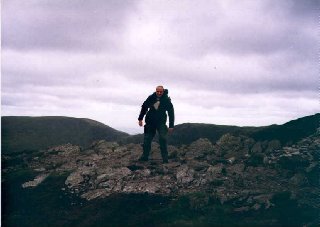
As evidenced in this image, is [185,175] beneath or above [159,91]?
beneath

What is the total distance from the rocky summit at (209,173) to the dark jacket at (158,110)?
1.90 meters

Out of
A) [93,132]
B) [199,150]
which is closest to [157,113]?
[199,150]

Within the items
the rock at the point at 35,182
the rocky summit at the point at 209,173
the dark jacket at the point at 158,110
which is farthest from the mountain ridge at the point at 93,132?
the rock at the point at 35,182

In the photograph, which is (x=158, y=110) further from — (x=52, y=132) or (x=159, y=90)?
(x=52, y=132)

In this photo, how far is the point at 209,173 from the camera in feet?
42.6

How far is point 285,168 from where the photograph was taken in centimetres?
1312

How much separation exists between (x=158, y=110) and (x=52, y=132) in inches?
730

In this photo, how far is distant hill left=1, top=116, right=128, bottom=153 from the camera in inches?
1070

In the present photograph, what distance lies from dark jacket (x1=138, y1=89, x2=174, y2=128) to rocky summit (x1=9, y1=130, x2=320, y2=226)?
190cm

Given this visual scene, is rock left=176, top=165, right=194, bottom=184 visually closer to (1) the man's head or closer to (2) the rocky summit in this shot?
(2) the rocky summit

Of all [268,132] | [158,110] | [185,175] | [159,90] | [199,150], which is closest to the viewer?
[185,175]

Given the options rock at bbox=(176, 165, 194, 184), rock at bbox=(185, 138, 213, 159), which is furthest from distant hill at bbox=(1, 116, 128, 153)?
rock at bbox=(176, 165, 194, 184)

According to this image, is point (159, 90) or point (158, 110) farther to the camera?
point (158, 110)

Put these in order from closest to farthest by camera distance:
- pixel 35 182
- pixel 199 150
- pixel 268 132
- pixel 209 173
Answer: pixel 209 173 → pixel 35 182 → pixel 199 150 → pixel 268 132
